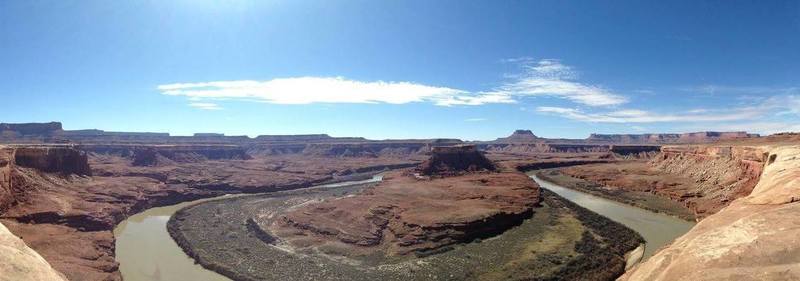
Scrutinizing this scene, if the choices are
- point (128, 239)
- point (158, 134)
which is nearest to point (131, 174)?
point (128, 239)

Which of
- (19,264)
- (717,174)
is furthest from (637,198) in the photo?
(19,264)

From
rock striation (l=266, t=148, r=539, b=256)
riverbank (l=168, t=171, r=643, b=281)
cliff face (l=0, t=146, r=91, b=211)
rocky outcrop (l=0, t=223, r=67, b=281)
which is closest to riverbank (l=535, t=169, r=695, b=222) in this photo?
riverbank (l=168, t=171, r=643, b=281)

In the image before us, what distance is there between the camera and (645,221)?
45.2 metres

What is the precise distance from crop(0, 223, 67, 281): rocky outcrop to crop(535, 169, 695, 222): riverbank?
51.1 m

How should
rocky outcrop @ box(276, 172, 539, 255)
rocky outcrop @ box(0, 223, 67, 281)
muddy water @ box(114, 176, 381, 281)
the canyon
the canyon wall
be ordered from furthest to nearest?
the canyon wall < rocky outcrop @ box(276, 172, 539, 255) < muddy water @ box(114, 176, 381, 281) < the canyon < rocky outcrop @ box(0, 223, 67, 281)

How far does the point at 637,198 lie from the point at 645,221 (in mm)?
15190

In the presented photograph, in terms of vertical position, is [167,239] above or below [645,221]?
below

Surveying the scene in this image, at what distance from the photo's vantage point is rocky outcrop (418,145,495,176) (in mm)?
83750

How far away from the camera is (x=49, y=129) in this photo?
137m

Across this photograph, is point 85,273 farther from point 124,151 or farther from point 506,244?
point 124,151

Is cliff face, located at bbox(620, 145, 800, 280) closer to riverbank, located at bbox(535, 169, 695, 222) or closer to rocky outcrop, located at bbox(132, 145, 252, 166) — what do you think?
riverbank, located at bbox(535, 169, 695, 222)

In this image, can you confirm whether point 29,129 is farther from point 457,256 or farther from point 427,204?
point 457,256

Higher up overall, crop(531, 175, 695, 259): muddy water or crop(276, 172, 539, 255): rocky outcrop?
crop(276, 172, 539, 255): rocky outcrop

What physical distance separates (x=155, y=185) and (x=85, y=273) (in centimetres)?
4216
